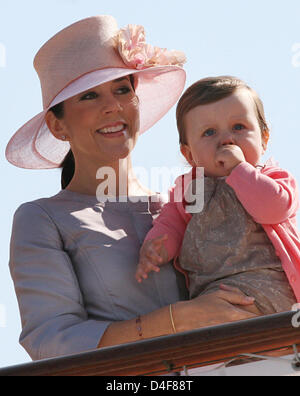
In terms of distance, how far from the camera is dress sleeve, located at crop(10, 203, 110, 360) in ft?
11.5

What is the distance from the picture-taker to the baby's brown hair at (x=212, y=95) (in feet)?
12.8

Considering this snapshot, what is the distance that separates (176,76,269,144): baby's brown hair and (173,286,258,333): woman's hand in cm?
88

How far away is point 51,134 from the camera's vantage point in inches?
185

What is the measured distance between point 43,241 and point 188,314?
0.81 meters

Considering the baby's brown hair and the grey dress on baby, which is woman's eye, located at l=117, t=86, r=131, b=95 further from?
the grey dress on baby

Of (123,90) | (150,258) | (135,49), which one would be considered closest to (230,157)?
(150,258)

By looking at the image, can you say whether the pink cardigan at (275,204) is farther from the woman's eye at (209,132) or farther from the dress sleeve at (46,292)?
the dress sleeve at (46,292)

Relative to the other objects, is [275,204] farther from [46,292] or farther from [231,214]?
[46,292]

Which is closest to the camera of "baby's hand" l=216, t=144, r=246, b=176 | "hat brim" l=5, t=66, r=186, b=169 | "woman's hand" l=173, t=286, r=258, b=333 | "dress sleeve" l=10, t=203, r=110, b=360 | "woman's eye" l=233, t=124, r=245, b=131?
"woman's hand" l=173, t=286, r=258, b=333

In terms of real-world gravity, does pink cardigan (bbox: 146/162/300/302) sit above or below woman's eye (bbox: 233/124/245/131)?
below

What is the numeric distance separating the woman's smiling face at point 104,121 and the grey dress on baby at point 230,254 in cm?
56

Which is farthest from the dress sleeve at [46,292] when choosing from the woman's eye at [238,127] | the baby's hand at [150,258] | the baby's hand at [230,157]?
the woman's eye at [238,127]

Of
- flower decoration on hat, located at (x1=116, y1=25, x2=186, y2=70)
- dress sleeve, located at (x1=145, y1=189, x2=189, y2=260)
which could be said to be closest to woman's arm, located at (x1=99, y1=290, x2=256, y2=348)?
dress sleeve, located at (x1=145, y1=189, x2=189, y2=260)

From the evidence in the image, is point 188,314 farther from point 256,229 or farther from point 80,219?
point 80,219
